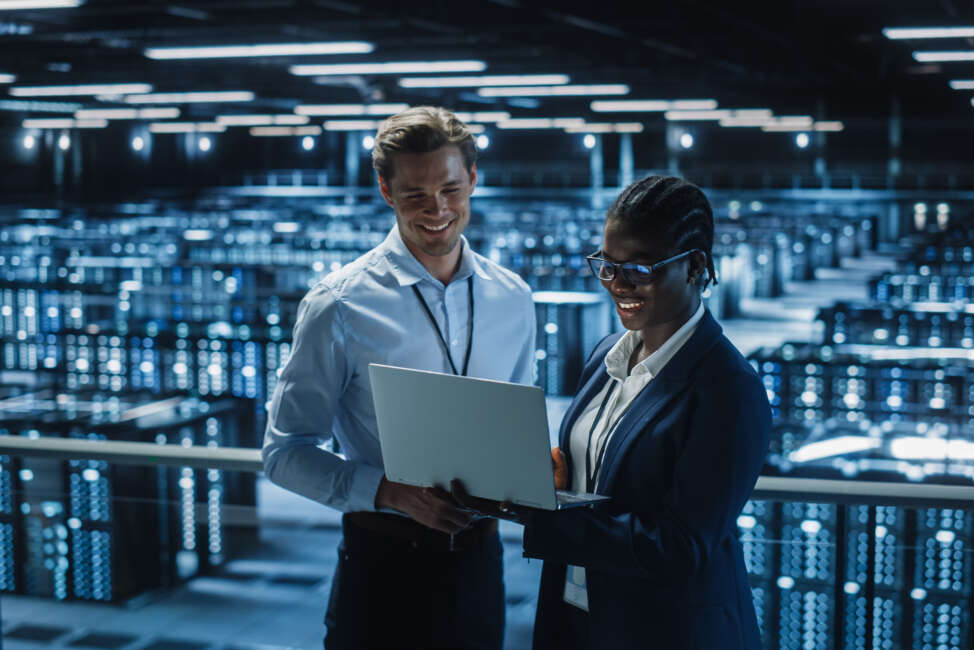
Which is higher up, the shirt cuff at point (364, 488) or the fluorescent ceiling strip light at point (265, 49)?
the fluorescent ceiling strip light at point (265, 49)

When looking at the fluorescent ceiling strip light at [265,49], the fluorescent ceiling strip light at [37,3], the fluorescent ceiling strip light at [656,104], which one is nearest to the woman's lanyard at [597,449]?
the fluorescent ceiling strip light at [37,3]

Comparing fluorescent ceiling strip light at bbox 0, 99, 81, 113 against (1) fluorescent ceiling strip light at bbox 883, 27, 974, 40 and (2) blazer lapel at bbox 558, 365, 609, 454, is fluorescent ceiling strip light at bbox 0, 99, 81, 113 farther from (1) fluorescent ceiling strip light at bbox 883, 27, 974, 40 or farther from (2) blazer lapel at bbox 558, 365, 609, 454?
(2) blazer lapel at bbox 558, 365, 609, 454

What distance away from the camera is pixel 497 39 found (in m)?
16.2

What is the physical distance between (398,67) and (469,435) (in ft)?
47.1

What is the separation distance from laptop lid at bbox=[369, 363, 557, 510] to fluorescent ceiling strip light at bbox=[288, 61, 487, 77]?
13.2 meters

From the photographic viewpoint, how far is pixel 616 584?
5.16 feet

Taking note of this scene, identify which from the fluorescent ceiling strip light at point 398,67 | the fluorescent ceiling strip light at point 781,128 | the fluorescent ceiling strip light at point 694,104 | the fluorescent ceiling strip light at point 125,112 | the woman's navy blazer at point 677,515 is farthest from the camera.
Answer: the fluorescent ceiling strip light at point 781,128

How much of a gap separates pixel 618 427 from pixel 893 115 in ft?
113

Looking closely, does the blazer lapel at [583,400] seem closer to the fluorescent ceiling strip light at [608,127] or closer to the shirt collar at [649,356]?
the shirt collar at [649,356]

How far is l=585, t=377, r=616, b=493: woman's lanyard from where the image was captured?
63.2 inches

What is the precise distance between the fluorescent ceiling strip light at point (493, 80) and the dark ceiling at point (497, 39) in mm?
332

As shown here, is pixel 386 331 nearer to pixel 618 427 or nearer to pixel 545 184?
pixel 618 427

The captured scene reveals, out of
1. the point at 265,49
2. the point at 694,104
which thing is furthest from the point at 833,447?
the point at 694,104

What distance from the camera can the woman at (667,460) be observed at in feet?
4.76
